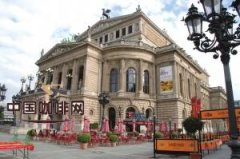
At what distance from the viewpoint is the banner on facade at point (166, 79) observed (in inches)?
1766

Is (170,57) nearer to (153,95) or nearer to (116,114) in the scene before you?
(153,95)

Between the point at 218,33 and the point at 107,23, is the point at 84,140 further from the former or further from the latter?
the point at 107,23

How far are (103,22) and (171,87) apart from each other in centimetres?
2385

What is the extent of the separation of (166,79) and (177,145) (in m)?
30.4

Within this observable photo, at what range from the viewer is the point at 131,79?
149 feet

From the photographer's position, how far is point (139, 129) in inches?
1673

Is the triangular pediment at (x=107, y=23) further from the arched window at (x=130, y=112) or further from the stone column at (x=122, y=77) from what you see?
the arched window at (x=130, y=112)

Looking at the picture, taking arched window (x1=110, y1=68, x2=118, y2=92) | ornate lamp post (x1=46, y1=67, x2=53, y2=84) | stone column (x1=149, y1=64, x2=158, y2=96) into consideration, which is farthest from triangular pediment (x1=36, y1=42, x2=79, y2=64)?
stone column (x1=149, y1=64, x2=158, y2=96)

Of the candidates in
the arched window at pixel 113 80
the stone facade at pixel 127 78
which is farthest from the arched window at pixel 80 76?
the arched window at pixel 113 80

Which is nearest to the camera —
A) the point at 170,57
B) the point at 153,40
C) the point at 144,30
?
the point at 170,57

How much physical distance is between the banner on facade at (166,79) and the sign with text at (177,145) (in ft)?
94.1

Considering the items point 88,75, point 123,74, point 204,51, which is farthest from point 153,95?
point 204,51

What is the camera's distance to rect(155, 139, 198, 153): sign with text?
50.0 feet

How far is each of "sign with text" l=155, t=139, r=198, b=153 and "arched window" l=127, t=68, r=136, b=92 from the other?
28.5m
